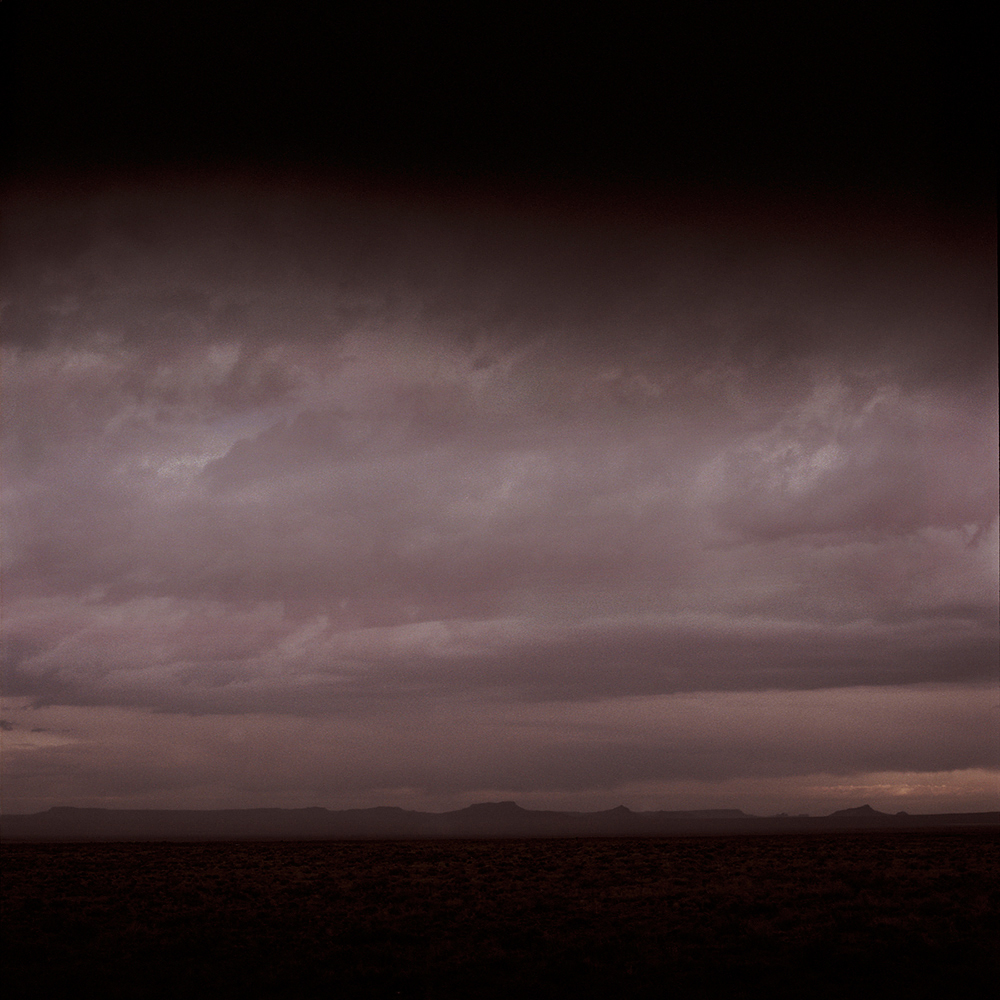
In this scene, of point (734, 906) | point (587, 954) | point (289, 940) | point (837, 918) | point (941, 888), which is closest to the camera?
point (587, 954)

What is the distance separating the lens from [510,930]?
11.0 meters

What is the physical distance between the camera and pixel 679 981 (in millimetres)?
8789

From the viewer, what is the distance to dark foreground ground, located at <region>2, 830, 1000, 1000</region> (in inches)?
344

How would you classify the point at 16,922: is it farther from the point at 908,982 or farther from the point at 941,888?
the point at 941,888

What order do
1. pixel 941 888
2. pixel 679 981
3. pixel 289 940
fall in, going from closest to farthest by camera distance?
pixel 679 981 → pixel 289 940 → pixel 941 888

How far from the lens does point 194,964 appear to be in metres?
9.30

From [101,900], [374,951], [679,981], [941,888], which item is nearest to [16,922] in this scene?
[101,900]

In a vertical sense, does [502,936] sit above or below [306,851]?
above

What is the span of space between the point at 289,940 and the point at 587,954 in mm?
3460

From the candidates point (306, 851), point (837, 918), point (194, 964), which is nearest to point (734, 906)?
point (837, 918)

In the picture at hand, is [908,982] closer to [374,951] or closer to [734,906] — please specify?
[734,906]

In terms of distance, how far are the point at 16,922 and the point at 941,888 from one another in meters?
12.9

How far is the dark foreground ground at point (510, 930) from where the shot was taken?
8.73 meters

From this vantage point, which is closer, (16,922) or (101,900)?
(16,922)
